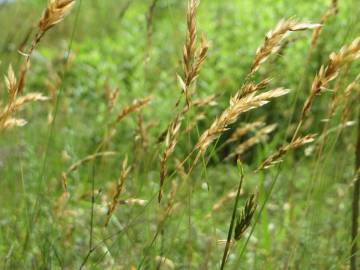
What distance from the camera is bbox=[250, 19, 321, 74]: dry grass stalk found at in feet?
3.39

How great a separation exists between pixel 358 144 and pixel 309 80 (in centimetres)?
318

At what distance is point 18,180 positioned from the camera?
2414mm

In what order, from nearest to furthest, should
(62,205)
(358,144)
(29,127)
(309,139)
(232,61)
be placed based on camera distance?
(309,139)
(358,144)
(62,205)
(29,127)
(232,61)

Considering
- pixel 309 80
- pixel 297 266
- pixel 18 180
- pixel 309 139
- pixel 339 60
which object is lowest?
pixel 309 80

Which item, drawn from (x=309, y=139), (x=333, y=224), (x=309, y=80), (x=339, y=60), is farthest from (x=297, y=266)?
(x=309, y=80)

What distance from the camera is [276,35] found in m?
1.06

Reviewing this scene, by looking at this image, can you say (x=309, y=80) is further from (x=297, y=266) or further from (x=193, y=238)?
(x=297, y=266)

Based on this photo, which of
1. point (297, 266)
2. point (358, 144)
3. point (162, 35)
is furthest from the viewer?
point (162, 35)

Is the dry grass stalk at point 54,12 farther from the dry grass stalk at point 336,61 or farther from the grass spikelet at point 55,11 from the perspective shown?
the dry grass stalk at point 336,61

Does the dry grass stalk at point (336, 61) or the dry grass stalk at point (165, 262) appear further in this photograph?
the dry grass stalk at point (165, 262)

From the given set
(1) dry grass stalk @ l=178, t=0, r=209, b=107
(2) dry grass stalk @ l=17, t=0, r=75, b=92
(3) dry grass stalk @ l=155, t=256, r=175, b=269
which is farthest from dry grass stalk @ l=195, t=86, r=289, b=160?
(3) dry grass stalk @ l=155, t=256, r=175, b=269

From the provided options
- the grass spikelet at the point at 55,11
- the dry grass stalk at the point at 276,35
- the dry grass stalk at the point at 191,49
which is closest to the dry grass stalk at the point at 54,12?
the grass spikelet at the point at 55,11

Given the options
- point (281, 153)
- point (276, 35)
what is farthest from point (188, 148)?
point (276, 35)

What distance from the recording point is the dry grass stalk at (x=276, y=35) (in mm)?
1033
